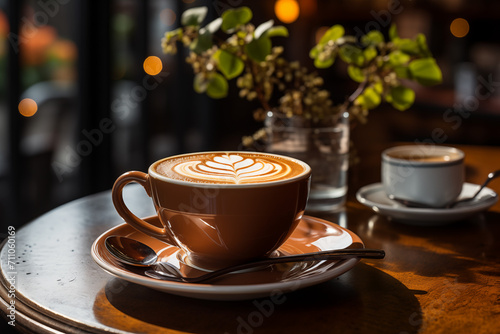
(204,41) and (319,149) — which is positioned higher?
(204,41)

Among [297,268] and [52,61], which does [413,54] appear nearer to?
[297,268]

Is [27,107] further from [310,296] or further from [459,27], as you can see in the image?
[459,27]

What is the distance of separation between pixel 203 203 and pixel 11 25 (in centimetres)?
161

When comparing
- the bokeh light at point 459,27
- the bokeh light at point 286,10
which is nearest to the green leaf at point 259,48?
the bokeh light at point 286,10

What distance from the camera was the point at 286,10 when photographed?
464 centimetres

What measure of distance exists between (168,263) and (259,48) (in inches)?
18.8

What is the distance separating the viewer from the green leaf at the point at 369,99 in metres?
1.23

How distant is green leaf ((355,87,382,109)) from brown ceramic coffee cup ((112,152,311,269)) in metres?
0.48

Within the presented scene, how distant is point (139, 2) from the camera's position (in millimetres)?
2936

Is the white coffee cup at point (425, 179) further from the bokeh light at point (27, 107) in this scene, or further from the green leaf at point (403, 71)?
the bokeh light at point (27, 107)

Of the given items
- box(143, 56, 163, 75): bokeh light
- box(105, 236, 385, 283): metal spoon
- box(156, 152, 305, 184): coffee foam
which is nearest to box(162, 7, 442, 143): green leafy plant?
box(156, 152, 305, 184): coffee foam

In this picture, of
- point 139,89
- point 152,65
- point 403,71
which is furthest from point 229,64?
point 152,65

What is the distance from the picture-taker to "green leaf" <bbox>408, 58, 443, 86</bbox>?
1148 mm

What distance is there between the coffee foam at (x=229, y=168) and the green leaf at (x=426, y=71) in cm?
46
